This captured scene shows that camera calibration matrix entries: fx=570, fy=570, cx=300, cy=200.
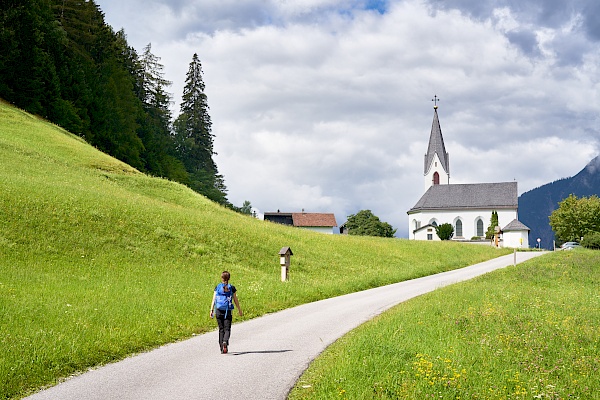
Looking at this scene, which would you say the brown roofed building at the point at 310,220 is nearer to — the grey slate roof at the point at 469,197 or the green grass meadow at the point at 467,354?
the grey slate roof at the point at 469,197

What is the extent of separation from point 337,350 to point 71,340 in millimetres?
5498

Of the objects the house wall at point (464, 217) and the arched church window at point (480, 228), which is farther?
the arched church window at point (480, 228)

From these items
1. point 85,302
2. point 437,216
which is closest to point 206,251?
point 85,302

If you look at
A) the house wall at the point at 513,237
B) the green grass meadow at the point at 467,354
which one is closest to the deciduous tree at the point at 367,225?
the house wall at the point at 513,237

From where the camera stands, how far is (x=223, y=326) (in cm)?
1191

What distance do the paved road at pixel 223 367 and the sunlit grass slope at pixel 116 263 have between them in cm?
75

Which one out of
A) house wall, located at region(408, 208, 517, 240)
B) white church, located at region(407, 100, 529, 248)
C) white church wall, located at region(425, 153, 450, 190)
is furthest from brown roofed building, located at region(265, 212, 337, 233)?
white church wall, located at region(425, 153, 450, 190)

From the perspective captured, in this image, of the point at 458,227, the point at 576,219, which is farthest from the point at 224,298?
the point at 458,227

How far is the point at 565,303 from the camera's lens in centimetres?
1820

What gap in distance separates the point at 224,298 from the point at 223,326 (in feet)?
2.02

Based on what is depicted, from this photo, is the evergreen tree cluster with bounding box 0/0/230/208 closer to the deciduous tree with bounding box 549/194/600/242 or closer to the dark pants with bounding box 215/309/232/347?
the dark pants with bounding box 215/309/232/347

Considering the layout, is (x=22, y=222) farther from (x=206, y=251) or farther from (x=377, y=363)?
(x=377, y=363)

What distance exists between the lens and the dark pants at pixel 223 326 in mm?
11789

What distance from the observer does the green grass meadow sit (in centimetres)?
870
